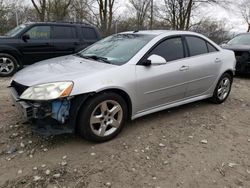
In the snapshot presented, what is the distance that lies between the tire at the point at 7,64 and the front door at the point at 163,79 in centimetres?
514

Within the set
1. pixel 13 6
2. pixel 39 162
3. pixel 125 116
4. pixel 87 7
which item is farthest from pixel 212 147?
pixel 13 6

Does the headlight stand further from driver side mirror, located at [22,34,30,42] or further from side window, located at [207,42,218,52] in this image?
driver side mirror, located at [22,34,30,42]

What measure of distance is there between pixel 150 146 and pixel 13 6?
21.3m

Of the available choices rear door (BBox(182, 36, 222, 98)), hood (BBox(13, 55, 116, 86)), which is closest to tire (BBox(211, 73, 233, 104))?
rear door (BBox(182, 36, 222, 98))

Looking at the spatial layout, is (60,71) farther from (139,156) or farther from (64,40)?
(64,40)

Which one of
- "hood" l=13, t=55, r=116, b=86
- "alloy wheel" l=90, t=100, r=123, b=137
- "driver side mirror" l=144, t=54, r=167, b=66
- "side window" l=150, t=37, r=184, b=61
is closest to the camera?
"hood" l=13, t=55, r=116, b=86

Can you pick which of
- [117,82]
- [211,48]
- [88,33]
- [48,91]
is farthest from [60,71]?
[88,33]

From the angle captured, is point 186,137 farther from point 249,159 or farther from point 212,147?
point 249,159

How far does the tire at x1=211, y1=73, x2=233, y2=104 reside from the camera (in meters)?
5.05

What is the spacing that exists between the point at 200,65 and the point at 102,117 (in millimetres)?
2130

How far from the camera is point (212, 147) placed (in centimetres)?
344

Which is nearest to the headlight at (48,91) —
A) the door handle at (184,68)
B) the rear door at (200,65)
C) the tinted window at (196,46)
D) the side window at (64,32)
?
the door handle at (184,68)

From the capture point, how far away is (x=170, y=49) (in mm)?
4160

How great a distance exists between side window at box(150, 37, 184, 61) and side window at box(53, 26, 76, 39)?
15.9ft
